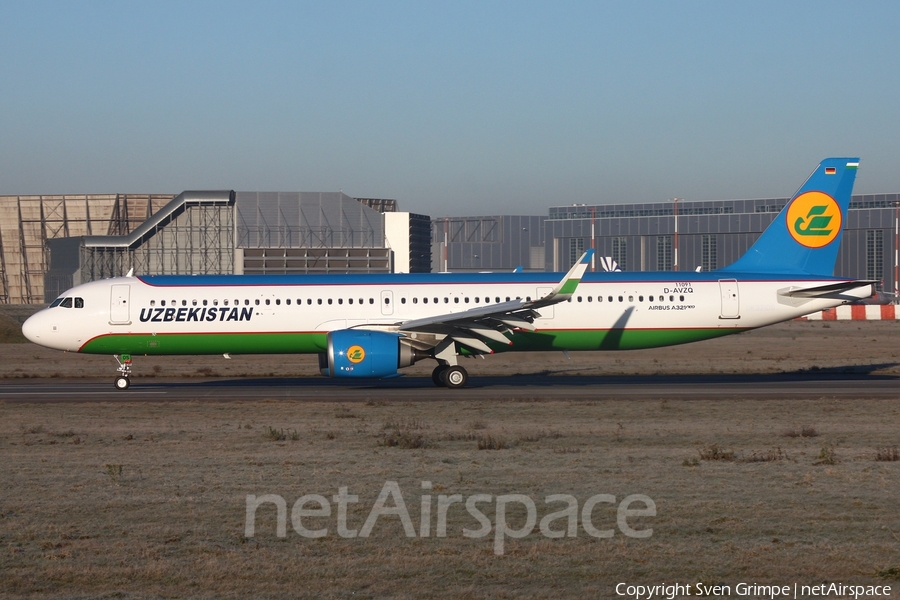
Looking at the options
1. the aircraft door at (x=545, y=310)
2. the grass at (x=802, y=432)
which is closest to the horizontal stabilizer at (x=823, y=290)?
the aircraft door at (x=545, y=310)

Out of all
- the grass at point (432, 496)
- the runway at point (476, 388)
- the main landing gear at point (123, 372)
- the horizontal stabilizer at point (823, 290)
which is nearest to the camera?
the grass at point (432, 496)

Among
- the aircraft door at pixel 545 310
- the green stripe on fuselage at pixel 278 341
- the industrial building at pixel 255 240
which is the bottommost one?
the green stripe on fuselage at pixel 278 341

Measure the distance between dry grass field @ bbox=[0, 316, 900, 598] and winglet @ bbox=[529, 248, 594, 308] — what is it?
3.65 metres

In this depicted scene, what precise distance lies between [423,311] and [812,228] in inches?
497

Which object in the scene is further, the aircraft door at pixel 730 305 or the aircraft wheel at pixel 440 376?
the aircraft door at pixel 730 305

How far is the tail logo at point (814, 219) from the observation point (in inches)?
1176

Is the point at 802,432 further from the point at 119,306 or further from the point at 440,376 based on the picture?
the point at 119,306

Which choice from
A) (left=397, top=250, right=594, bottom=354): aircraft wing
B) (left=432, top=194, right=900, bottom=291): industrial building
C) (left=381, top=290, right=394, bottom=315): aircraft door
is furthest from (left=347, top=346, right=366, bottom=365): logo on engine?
(left=432, top=194, right=900, bottom=291): industrial building

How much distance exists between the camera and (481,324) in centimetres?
2667

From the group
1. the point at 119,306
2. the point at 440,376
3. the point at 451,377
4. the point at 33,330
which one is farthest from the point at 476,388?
the point at 33,330

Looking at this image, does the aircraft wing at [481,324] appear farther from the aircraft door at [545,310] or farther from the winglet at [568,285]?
the aircraft door at [545,310]

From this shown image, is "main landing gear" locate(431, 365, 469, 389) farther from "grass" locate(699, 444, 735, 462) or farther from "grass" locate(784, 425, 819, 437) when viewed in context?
"grass" locate(699, 444, 735, 462)

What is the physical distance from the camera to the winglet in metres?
24.9

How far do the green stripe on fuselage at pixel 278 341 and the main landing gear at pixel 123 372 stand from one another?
22 cm
